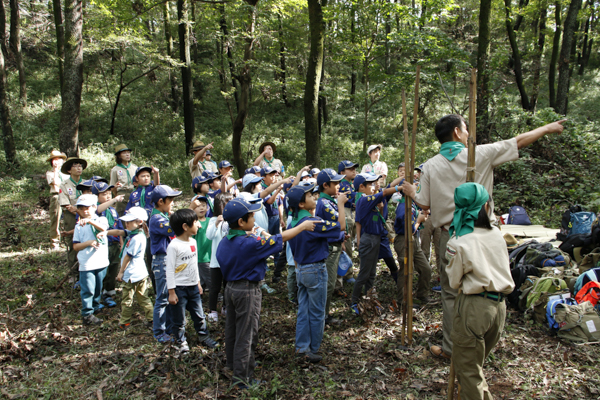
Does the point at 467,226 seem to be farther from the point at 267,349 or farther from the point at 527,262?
the point at 527,262

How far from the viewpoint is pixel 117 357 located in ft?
15.6

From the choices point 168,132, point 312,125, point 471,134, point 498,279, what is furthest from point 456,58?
point 168,132

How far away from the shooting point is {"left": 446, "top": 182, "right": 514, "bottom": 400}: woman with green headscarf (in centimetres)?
297

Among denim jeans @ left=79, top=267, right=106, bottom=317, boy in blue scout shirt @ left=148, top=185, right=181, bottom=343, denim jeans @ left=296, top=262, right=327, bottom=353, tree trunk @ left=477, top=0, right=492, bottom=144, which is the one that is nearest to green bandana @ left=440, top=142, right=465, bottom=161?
denim jeans @ left=296, top=262, right=327, bottom=353

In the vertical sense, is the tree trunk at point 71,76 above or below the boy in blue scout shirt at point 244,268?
above

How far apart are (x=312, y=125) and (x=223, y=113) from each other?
17202mm

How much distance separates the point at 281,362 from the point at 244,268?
4.87ft

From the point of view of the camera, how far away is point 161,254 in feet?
17.3

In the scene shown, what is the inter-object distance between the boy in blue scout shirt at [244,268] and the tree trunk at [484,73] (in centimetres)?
1062

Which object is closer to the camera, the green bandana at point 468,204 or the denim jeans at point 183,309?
the green bandana at point 468,204

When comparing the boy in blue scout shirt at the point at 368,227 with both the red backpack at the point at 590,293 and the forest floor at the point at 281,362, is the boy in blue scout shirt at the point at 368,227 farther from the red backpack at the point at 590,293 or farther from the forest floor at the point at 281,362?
the red backpack at the point at 590,293

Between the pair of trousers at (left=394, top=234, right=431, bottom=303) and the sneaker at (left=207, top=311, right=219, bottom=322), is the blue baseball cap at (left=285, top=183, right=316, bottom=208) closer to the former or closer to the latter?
the pair of trousers at (left=394, top=234, right=431, bottom=303)

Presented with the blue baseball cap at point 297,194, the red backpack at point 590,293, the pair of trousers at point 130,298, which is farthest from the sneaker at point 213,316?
the red backpack at point 590,293

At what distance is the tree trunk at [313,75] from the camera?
10602mm
